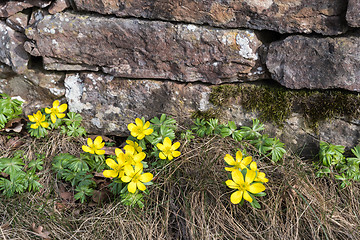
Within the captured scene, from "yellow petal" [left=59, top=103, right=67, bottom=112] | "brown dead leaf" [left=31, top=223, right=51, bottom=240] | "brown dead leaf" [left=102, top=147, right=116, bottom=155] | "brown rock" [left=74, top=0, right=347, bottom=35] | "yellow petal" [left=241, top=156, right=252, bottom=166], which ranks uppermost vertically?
"brown rock" [left=74, top=0, right=347, bottom=35]

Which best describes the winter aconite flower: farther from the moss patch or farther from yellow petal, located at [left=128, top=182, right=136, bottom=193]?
the moss patch

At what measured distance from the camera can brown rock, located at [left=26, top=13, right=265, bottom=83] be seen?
2438 mm

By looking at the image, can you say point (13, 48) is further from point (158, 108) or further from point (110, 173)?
point (110, 173)

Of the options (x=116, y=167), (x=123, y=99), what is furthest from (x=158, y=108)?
(x=116, y=167)

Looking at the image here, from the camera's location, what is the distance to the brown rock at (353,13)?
212 cm

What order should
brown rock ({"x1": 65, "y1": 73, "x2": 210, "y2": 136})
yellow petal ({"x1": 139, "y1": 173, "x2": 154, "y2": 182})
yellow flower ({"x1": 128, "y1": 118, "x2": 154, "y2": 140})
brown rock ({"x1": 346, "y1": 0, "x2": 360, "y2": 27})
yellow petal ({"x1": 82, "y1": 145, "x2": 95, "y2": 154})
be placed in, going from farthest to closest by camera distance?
brown rock ({"x1": 65, "y1": 73, "x2": 210, "y2": 136})
yellow flower ({"x1": 128, "y1": 118, "x2": 154, "y2": 140})
yellow petal ({"x1": 82, "y1": 145, "x2": 95, "y2": 154})
brown rock ({"x1": 346, "y1": 0, "x2": 360, "y2": 27})
yellow petal ({"x1": 139, "y1": 173, "x2": 154, "y2": 182})

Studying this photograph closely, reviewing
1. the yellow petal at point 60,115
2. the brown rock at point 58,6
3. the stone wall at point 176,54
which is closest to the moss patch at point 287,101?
the stone wall at point 176,54

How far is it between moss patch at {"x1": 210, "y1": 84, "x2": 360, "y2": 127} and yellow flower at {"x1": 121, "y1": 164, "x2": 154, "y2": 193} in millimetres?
984

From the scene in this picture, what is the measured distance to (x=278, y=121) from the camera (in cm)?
257

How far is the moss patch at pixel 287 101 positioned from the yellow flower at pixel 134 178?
0.98 m

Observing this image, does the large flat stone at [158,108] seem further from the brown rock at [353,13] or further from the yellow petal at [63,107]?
the brown rock at [353,13]

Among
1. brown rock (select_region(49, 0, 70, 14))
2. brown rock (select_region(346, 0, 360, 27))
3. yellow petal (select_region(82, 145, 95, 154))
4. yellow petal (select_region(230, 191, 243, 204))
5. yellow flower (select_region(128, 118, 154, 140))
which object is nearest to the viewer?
yellow petal (select_region(230, 191, 243, 204))

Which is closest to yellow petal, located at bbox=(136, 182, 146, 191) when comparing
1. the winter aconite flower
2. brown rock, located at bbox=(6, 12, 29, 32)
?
the winter aconite flower

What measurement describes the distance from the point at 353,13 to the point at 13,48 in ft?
9.01
